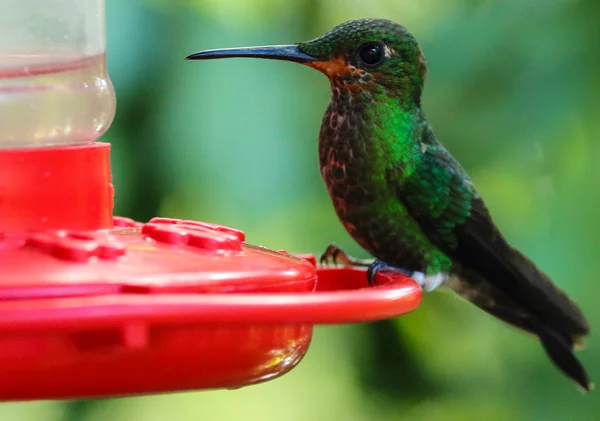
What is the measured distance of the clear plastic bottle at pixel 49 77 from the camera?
1508 mm

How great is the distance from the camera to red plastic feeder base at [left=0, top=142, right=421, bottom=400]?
1.00 meters

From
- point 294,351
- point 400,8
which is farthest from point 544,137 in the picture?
point 294,351

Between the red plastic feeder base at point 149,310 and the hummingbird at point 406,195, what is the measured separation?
0.62 metres

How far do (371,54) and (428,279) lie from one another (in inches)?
22.2

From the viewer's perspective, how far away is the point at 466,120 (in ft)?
9.89

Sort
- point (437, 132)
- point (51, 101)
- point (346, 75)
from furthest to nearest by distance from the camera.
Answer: point (437, 132), point (346, 75), point (51, 101)

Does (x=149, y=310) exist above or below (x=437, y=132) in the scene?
above

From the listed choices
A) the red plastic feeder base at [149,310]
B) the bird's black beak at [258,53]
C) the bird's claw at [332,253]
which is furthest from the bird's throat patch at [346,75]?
the red plastic feeder base at [149,310]

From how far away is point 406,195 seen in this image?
2.10 meters

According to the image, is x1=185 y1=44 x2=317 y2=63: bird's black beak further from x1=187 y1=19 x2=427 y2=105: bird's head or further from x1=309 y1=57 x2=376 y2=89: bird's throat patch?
x1=309 y1=57 x2=376 y2=89: bird's throat patch

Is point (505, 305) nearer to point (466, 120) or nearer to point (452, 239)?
point (452, 239)

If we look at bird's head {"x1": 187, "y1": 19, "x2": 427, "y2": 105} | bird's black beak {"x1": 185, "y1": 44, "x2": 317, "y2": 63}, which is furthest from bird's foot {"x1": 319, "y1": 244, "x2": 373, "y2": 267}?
bird's black beak {"x1": 185, "y1": 44, "x2": 317, "y2": 63}

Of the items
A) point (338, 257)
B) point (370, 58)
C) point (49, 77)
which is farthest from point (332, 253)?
point (49, 77)

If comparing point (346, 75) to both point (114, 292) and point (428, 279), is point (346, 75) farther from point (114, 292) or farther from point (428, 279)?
point (114, 292)
